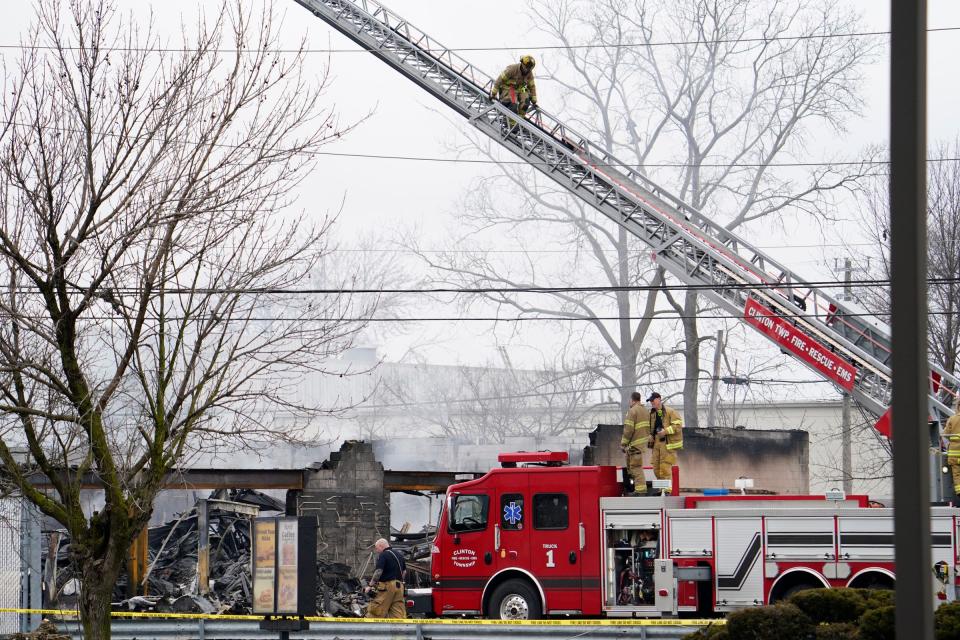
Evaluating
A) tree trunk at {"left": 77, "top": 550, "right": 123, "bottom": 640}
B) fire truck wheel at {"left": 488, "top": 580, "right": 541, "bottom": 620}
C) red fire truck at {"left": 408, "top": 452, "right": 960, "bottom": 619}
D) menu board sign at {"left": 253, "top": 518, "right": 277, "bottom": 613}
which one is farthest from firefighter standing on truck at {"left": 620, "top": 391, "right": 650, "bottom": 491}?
tree trunk at {"left": 77, "top": 550, "right": 123, "bottom": 640}

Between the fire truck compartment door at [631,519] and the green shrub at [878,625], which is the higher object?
the fire truck compartment door at [631,519]

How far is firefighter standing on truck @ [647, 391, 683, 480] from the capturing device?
15305mm

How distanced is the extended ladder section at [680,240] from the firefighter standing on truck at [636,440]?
344 cm

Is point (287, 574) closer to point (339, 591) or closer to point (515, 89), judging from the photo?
point (339, 591)

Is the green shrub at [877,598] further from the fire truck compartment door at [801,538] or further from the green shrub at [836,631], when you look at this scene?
the fire truck compartment door at [801,538]

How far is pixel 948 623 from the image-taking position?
27.3 feet

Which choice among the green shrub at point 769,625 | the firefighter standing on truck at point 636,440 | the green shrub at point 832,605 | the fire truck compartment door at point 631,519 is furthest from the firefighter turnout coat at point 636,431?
the green shrub at point 769,625

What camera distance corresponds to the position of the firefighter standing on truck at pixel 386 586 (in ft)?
46.8

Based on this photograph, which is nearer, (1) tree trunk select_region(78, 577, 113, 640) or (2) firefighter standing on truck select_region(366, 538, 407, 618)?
(1) tree trunk select_region(78, 577, 113, 640)

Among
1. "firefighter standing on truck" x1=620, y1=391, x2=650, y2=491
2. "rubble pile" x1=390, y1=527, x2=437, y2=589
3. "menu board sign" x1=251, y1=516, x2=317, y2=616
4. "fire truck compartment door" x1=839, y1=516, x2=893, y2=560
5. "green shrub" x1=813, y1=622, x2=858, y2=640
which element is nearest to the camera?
"green shrub" x1=813, y1=622, x2=858, y2=640

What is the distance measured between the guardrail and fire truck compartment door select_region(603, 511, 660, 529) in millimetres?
2079

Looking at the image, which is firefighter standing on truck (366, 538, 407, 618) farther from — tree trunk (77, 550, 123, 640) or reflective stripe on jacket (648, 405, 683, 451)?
tree trunk (77, 550, 123, 640)

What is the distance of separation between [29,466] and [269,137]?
3.82m

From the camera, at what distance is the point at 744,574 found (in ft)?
44.5
